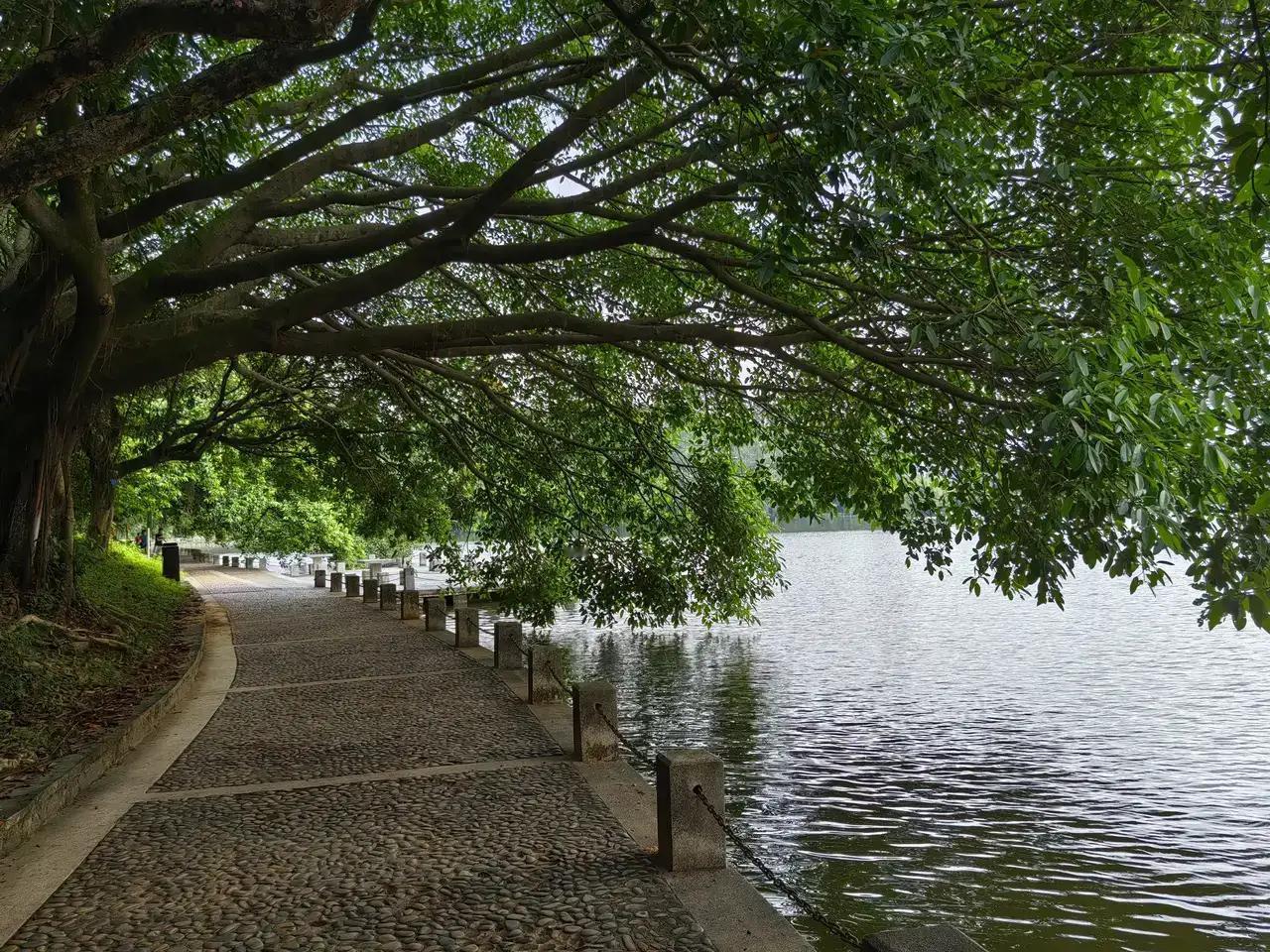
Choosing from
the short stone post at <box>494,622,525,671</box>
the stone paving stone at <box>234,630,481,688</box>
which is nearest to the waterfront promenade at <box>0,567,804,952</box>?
the short stone post at <box>494,622,525,671</box>

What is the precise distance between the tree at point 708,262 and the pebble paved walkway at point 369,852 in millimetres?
3200

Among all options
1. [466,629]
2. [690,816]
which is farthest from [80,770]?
[466,629]

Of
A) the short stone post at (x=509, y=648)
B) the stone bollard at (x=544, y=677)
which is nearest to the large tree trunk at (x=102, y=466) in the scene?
the short stone post at (x=509, y=648)

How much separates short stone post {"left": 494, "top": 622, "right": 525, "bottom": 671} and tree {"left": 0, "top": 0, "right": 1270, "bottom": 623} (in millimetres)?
2003

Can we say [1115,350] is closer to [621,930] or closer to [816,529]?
[621,930]

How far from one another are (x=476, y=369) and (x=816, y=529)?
393 feet

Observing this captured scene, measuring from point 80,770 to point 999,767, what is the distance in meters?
8.65

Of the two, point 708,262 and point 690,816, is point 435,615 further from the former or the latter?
point 690,816

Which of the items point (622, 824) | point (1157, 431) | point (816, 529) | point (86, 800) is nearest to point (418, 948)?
point (622, 824)

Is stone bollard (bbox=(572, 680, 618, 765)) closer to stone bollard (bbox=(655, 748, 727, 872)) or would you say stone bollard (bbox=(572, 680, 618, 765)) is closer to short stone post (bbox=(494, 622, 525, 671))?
stone bollard (bbox=(655, 748, 727, 872))

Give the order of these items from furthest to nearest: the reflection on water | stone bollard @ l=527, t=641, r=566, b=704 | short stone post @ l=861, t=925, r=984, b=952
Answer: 1. stone bollard @ l=527, t=641, r=566, b=704
2. the reflection on water
3. short stone post @ l=861, t=925, r=984, b=952

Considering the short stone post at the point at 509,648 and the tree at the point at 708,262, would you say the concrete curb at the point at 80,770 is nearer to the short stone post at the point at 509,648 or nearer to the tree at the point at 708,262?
the tree at the point at 708,262

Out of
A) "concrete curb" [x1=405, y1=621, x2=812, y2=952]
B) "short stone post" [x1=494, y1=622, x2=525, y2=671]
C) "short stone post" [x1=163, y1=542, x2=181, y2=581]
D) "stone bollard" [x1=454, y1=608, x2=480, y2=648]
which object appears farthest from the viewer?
"short stone post" [x1=163, y1=542, x2=181, y2=581]

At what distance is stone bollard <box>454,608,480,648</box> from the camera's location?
14195 millimetres
